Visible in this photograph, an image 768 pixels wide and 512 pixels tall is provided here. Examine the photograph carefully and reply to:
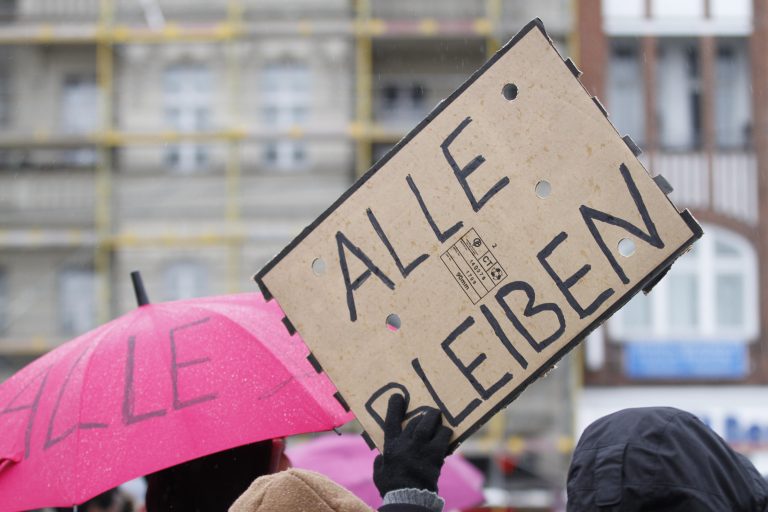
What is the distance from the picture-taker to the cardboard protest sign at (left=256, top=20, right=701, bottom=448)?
85.5 inches

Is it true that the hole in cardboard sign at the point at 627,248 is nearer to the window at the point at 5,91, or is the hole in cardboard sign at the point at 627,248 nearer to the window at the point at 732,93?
the window at the point at 732,93

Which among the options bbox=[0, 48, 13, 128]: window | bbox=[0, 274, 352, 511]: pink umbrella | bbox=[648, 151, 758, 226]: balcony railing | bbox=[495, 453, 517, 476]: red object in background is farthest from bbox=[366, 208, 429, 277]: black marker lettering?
bbox=[0, 48, 13, 128]: window

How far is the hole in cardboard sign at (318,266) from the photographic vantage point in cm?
232

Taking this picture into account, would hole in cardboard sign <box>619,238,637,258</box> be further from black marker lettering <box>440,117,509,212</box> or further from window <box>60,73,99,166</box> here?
window <box>60,73,99,166</box>

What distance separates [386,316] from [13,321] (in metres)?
16.5

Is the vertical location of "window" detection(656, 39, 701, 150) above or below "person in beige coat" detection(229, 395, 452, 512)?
above

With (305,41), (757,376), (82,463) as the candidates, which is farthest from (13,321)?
(82,463)

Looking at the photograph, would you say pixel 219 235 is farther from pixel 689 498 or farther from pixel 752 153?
pixel 689 498

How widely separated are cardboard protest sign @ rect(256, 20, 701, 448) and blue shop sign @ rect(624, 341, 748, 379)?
52.9ft

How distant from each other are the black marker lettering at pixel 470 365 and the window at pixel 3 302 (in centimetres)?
1663

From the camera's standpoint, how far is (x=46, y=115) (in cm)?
1853

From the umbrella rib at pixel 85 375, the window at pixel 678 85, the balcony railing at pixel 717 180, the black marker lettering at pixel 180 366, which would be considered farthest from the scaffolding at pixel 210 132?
the black marker lettering at pixel 180 366

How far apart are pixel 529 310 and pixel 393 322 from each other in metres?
0.25

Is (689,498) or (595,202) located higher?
(595,202)
